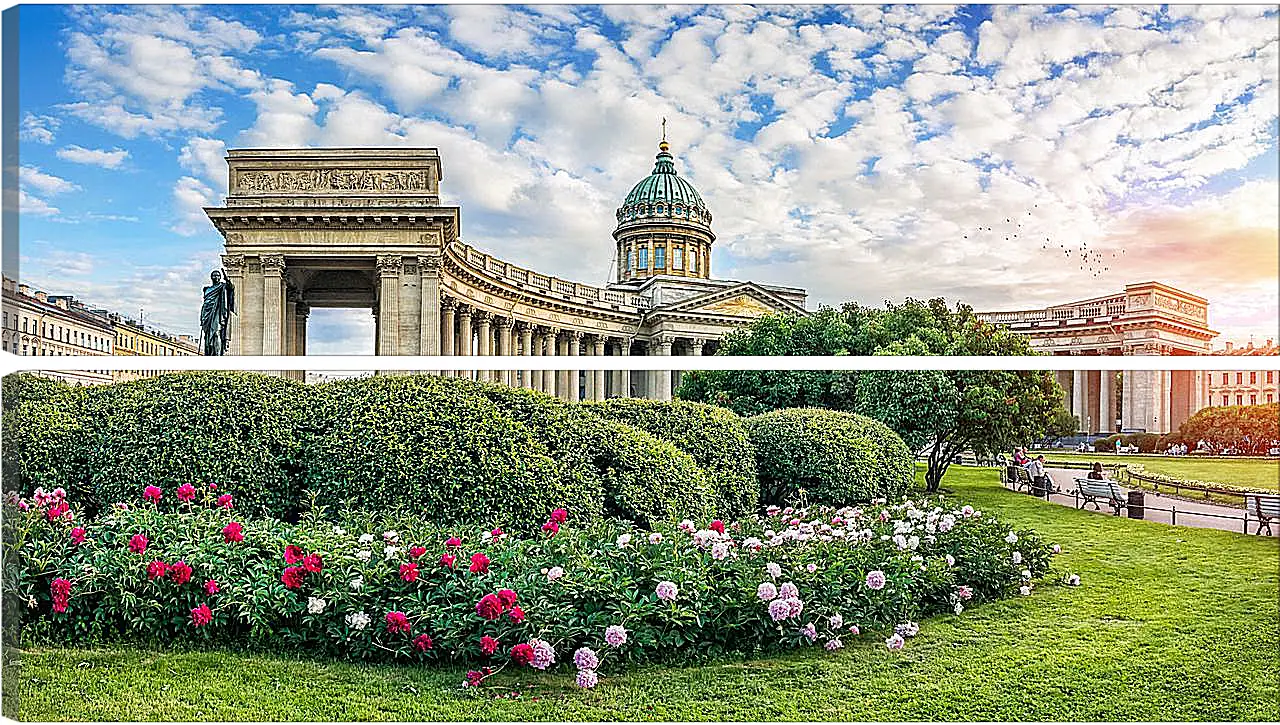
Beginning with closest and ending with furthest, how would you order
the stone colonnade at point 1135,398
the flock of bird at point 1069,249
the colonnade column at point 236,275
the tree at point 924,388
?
the stone colonnade at point 1135,398, the tree at point 924,388, the flock of bird at point 1069,249, the colonnade column at point 236,275

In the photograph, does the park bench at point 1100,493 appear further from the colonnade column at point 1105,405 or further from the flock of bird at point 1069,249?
the flock of bird at point 1069,249

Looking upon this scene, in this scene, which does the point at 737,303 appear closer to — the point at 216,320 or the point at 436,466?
the point at 216,320

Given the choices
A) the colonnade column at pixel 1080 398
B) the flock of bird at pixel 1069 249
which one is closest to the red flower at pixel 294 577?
the colonnade column at pixel 1080 398

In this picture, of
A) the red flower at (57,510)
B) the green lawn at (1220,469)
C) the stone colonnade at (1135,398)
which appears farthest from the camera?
the stone colonnade at (1135,398)

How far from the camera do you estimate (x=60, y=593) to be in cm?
197

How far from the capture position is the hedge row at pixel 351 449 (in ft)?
8.33

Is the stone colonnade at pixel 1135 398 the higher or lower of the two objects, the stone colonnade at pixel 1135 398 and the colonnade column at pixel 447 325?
the lower

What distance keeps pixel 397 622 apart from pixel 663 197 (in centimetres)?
876

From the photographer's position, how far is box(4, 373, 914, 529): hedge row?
100.0 inches

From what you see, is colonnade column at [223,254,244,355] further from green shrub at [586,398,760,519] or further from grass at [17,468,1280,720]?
grass at [17,468,1280,720]

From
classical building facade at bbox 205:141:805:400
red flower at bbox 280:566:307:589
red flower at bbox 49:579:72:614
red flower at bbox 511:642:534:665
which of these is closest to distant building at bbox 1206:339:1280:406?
red flower at bbox 511:642:534:665

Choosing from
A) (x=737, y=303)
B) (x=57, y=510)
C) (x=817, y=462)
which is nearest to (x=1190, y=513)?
(x=817, y=462)

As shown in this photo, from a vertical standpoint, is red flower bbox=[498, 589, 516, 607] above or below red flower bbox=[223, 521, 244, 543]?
below

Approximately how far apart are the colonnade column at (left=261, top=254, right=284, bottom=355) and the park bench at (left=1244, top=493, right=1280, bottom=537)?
29.8 ft
